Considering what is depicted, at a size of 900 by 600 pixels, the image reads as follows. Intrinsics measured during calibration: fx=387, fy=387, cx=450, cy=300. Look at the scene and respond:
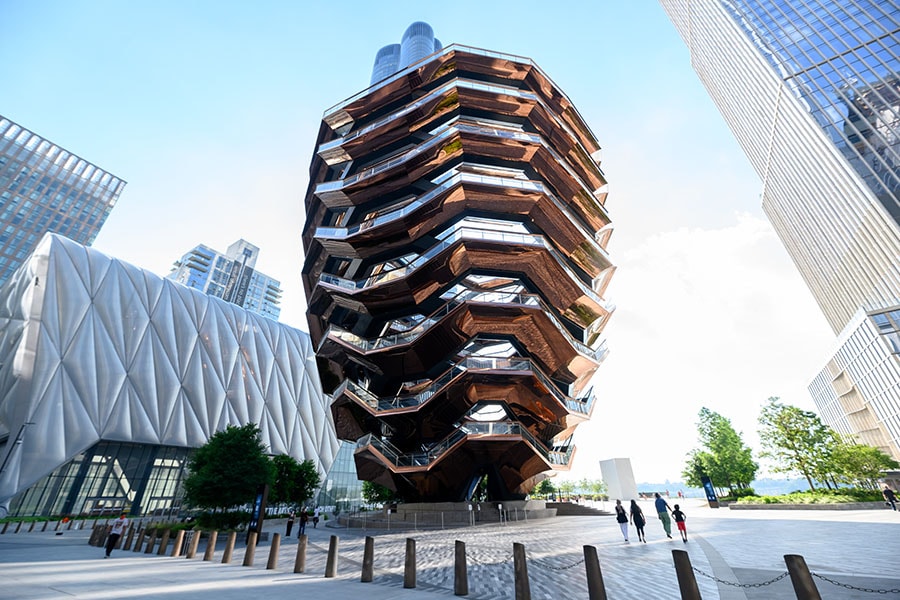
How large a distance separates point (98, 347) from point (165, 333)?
7179 mm

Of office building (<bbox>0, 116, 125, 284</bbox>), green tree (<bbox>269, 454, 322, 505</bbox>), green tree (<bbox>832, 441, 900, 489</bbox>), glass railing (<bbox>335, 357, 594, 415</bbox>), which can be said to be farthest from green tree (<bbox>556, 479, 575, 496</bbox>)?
office building (<bbox>0, 116, 125, 284</bbox>)

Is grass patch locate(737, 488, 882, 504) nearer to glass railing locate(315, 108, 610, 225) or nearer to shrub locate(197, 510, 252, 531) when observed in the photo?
glass railing locate(315, 108, 610, 225)

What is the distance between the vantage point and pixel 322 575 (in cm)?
934

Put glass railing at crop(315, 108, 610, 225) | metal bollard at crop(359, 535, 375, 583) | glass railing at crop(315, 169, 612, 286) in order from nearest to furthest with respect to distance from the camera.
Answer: metal bollard at crop(359, 535, 375, 583), glass railing at crop(315, 169, 612, 286), glass railing at crop(315, 108, 610, 225)

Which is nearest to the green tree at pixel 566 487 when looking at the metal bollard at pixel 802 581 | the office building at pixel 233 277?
the metal bollard at pixel 802 581

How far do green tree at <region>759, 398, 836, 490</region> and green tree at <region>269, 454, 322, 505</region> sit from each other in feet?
156

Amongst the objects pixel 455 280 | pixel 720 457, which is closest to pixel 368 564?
pixel 455 280

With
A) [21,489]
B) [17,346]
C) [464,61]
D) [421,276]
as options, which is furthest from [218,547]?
[17,346]

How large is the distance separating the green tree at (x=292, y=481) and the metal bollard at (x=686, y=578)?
36545 millimetres

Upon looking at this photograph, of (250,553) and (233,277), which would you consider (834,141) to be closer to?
(250,553)

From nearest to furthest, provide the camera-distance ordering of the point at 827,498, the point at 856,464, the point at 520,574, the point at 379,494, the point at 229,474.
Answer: the point at 520,574 < the point at 229,474 < the point at 827,498 < the point at 856,464 < the point at 379,494

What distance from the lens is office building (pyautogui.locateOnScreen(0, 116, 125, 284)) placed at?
250 feet

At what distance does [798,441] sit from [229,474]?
167 feet

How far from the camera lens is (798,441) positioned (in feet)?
128
